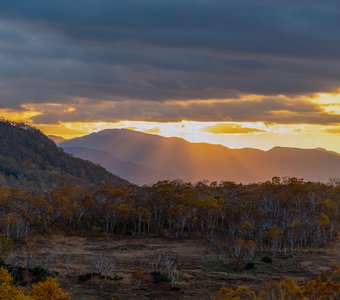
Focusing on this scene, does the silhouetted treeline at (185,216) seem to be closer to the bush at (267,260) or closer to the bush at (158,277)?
the bush at (267,260)

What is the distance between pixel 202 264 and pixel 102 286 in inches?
841

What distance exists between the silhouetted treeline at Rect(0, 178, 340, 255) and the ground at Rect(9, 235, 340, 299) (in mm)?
5110

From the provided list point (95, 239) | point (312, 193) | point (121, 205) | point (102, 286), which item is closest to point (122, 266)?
point (102, 286)

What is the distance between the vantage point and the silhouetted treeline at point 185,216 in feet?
368

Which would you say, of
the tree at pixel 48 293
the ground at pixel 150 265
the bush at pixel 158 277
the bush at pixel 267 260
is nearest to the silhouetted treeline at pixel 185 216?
the ground at pixel 150 265

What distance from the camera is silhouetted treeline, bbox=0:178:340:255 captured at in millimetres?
112312

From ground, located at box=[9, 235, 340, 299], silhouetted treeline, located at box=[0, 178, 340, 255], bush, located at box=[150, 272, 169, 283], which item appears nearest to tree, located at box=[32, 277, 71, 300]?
ground, located at box=[9, 235, 340, 299]

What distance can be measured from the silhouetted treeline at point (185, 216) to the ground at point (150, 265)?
511cm

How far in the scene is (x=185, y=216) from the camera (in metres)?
124

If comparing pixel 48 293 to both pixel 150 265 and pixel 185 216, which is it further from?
pixel 185 216

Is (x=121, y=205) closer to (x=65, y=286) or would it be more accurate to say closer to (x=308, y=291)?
(x=65, y=286)

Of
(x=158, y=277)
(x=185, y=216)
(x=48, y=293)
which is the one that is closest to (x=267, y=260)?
(x=158, y=277)

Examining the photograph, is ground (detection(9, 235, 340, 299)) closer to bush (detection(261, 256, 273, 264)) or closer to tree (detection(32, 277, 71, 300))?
bush (detection(261, 256, 273, 264))

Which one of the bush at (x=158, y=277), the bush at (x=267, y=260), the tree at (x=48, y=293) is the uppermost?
the tree at (x=48, y=293)
